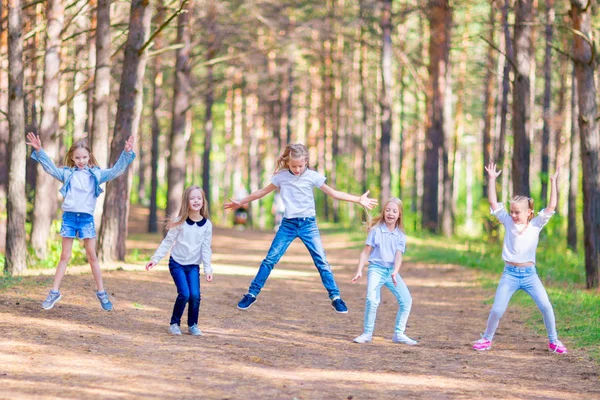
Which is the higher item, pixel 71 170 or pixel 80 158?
pixel 80 158

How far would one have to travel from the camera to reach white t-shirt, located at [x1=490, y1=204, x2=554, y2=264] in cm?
893

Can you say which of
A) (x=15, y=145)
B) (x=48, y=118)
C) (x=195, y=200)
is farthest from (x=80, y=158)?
(x=48, y=118)

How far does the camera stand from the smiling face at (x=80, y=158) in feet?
30.7

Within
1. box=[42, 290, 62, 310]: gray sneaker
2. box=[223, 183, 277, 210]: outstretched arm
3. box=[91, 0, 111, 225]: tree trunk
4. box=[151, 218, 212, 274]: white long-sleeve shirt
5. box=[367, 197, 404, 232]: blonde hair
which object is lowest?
box=[42, 290, 62, 310]: gray sneaker

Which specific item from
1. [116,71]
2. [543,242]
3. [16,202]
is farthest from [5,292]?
[116,71]

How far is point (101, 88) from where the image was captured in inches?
632

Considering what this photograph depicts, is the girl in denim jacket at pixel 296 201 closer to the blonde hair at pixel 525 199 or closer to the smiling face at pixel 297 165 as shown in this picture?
the smiling face at pixel 297 165

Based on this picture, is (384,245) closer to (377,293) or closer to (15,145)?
(377,293)

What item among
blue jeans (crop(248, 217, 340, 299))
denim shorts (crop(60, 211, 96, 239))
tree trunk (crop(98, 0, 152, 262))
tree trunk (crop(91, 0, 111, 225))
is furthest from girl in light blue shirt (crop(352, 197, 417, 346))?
A: tree trunk (crop(91, 0, 111, 225))

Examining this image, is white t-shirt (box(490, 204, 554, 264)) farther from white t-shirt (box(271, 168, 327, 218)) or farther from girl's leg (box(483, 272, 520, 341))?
white t-shirt (box(271, 168, 327, 218))

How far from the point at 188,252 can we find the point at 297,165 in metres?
1.81

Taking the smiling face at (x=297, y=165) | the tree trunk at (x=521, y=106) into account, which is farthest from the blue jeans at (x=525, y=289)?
the tree trunk at (x=521, y=106)

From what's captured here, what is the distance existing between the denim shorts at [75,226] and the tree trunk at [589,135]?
27.9 ft

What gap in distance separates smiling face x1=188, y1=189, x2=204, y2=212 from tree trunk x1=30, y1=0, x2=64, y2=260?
29.3ft
